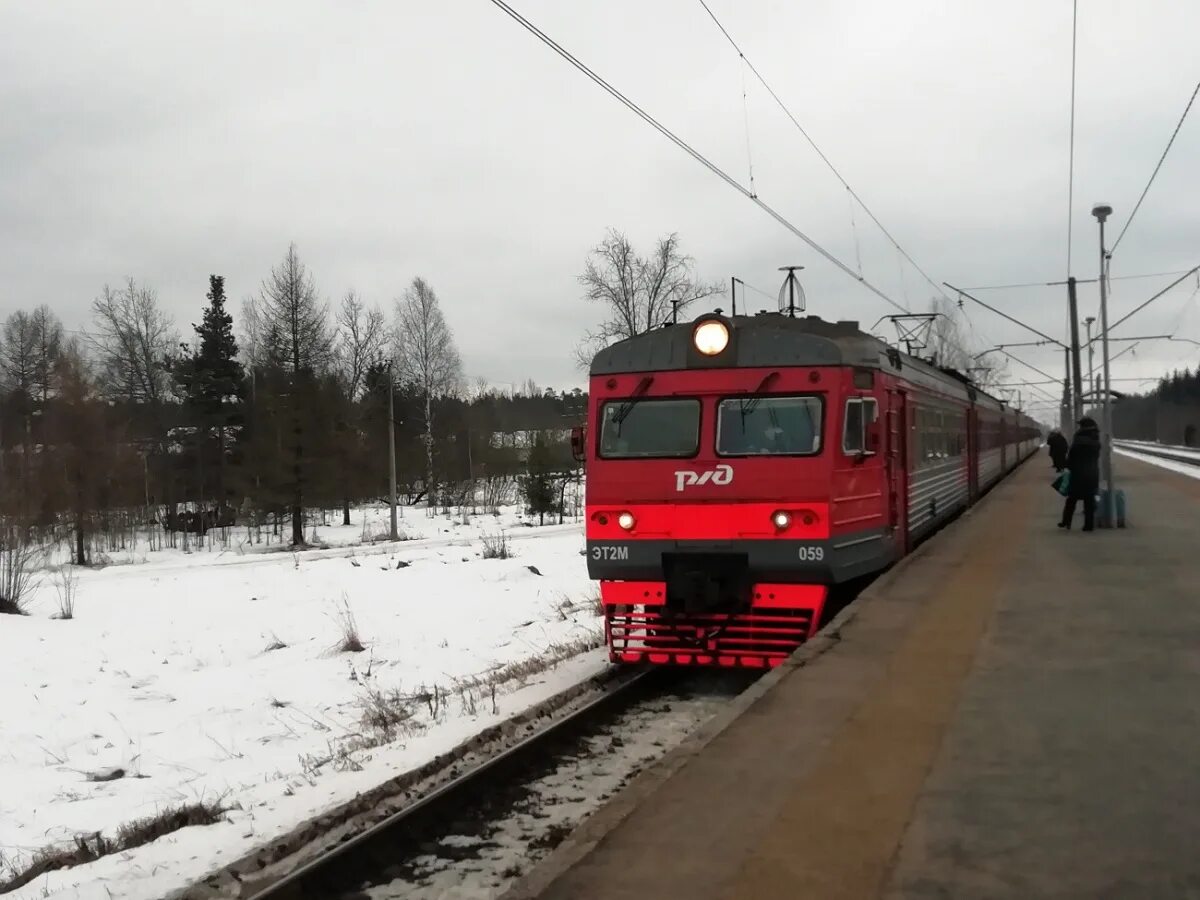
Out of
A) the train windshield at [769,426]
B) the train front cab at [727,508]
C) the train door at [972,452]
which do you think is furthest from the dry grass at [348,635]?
the train door at [972,452]

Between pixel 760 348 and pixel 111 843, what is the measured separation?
6392mm

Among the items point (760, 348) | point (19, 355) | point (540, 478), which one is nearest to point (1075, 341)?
point (540, 478)

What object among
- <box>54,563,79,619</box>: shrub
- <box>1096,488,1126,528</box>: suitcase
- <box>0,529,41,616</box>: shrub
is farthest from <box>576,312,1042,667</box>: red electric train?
<box>0,529,41,616</box>: shrub

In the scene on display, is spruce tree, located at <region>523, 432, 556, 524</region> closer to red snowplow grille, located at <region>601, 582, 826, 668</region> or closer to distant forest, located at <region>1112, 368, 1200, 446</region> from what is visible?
red snowplow grille, located at <region>601, 582, 826, 668</region>

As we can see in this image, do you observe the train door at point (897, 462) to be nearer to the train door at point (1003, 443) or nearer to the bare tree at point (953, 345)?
the train door at point (1003, 443)

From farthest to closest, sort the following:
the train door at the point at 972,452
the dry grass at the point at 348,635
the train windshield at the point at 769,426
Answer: the train door at the point at 972,452
the dry grass at the point at 348,635
the train windshield at the point at 769,426

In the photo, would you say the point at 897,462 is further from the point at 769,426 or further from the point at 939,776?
the point at 939,776

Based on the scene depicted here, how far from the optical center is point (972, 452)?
2116cm

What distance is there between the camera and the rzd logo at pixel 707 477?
891 centimetres

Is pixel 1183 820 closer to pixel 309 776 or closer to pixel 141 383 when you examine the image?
pixel 309 776

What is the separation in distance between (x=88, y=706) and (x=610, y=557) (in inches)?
336

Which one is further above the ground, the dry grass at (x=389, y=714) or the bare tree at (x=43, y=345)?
the bare tree at (x=43, y=345)

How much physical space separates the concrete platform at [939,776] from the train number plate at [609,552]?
6.26ft

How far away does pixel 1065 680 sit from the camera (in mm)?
6699
